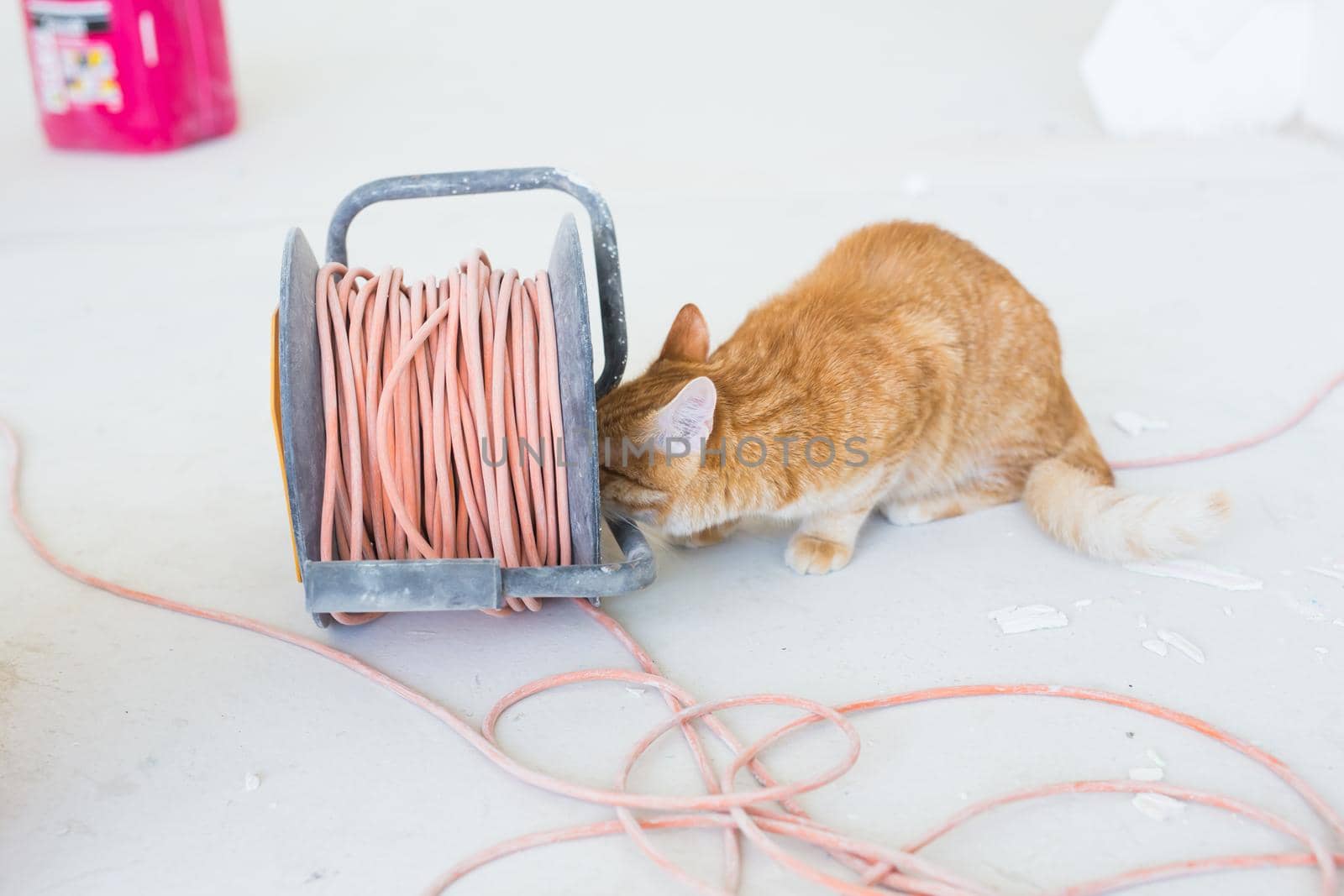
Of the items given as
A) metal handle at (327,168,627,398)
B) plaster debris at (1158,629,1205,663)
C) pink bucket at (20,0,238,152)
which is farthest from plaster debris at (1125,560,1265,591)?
pink bucket at (20,0,238,152)

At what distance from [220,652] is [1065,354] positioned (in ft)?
7.06

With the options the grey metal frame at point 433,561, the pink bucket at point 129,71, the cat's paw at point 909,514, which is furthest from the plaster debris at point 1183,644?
the pink bucket at point 129,71

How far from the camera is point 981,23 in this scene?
6.44 metres

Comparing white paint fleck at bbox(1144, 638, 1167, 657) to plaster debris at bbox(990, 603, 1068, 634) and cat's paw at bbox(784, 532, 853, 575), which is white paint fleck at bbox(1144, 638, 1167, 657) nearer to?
plaster debris at bbox(990, 603, 1068, 634)

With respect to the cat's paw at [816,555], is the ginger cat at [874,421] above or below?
above

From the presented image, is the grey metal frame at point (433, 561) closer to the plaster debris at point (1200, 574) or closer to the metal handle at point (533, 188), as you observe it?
the metal handle at point (533, 188)

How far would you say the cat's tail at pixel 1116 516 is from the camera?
2119 mm

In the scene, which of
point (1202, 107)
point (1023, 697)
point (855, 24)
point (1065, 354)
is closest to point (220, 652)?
point (1023, 697)

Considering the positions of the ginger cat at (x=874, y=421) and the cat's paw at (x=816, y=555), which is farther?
the cat's paw at (x=816, y=555)

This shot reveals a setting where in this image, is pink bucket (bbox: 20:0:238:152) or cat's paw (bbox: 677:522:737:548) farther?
pink bucket (bbox: 20:0:238:152)

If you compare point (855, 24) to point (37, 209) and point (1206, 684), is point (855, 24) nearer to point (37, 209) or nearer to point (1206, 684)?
point (37, 209)

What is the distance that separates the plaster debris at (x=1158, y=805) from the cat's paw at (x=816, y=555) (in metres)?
0.70

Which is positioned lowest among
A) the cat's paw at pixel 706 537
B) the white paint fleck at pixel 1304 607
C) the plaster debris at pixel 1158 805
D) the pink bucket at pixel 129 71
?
the plaster debris at pixel 1158 805

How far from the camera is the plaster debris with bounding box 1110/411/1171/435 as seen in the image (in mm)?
2701
